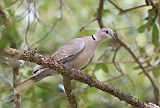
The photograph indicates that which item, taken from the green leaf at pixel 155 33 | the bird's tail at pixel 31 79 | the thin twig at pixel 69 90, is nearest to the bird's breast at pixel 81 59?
the bird's tail at pixel 31 79

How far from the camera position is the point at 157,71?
3.07m

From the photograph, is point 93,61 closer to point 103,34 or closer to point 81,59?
point 103,34

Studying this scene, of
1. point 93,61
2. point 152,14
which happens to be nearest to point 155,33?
point 152,14

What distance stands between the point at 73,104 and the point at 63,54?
31 centimetres

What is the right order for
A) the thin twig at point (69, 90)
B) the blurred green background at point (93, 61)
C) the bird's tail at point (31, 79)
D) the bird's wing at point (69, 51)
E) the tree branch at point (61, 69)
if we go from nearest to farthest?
the tree branch at point (61, 69), the thin twig at point (69, 90), the bird's tail at point (31, 79), the bird's wing at point (69, 51), the blurred green background at point (93, 61)

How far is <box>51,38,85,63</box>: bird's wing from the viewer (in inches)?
87.0

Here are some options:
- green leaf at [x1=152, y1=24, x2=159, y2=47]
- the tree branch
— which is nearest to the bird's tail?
the tree branch

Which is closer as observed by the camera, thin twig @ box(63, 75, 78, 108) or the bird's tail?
thin twig @ box(63, 75, 78, 108)

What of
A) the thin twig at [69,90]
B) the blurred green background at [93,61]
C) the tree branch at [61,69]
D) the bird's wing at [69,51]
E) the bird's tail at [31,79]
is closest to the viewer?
the tree branch at [61,69]

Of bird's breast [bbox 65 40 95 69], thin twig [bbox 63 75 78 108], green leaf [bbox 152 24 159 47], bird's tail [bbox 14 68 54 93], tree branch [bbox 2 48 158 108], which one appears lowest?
tree branch [bbox 2 48 158 108]

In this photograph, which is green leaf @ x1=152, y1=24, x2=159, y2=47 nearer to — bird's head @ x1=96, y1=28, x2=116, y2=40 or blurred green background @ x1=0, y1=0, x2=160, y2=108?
blurred green background @ x1=0, y1=0, x2=160, y2=108

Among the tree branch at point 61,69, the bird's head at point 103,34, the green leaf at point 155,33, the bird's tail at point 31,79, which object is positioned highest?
the green leaf at point 155,33

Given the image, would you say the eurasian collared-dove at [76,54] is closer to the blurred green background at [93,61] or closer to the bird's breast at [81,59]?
the bird's breast at [81,59]

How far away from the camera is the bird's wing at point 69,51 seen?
2209mm
